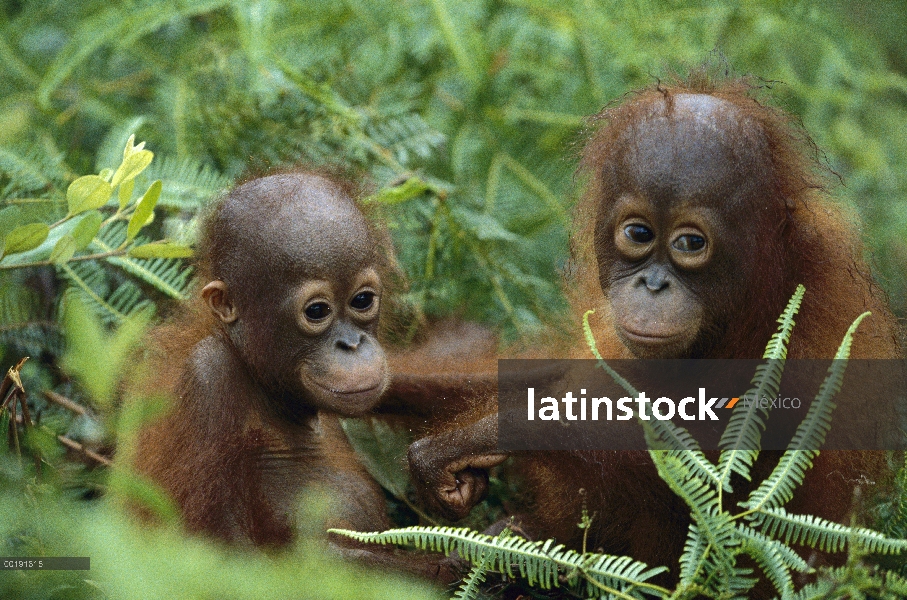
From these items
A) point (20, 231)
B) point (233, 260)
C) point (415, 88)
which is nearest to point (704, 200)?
point (233, 260)

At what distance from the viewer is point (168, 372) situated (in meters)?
3.01

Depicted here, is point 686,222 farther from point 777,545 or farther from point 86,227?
point 86,227

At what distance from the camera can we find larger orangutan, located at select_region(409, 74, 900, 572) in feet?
8.54

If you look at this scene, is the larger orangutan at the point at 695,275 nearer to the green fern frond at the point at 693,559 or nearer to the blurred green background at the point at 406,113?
the blurred green background at the point at 406,113

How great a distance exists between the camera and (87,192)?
8.13ft

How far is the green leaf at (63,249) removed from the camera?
2.46 metres

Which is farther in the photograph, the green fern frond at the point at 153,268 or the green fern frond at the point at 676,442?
the green fern frond at the point at 153,268

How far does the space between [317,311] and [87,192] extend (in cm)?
71

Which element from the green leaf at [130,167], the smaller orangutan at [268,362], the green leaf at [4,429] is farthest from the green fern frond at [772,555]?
the green leaf at [130,167]

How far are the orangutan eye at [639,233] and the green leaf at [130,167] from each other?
1.32 metres

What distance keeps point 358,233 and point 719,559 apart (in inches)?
56.3

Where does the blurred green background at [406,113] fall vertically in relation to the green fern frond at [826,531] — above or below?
above

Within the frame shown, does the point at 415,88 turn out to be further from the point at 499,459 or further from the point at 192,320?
the point at 499,459

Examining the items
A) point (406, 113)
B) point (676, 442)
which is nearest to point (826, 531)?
point (676, 442)
